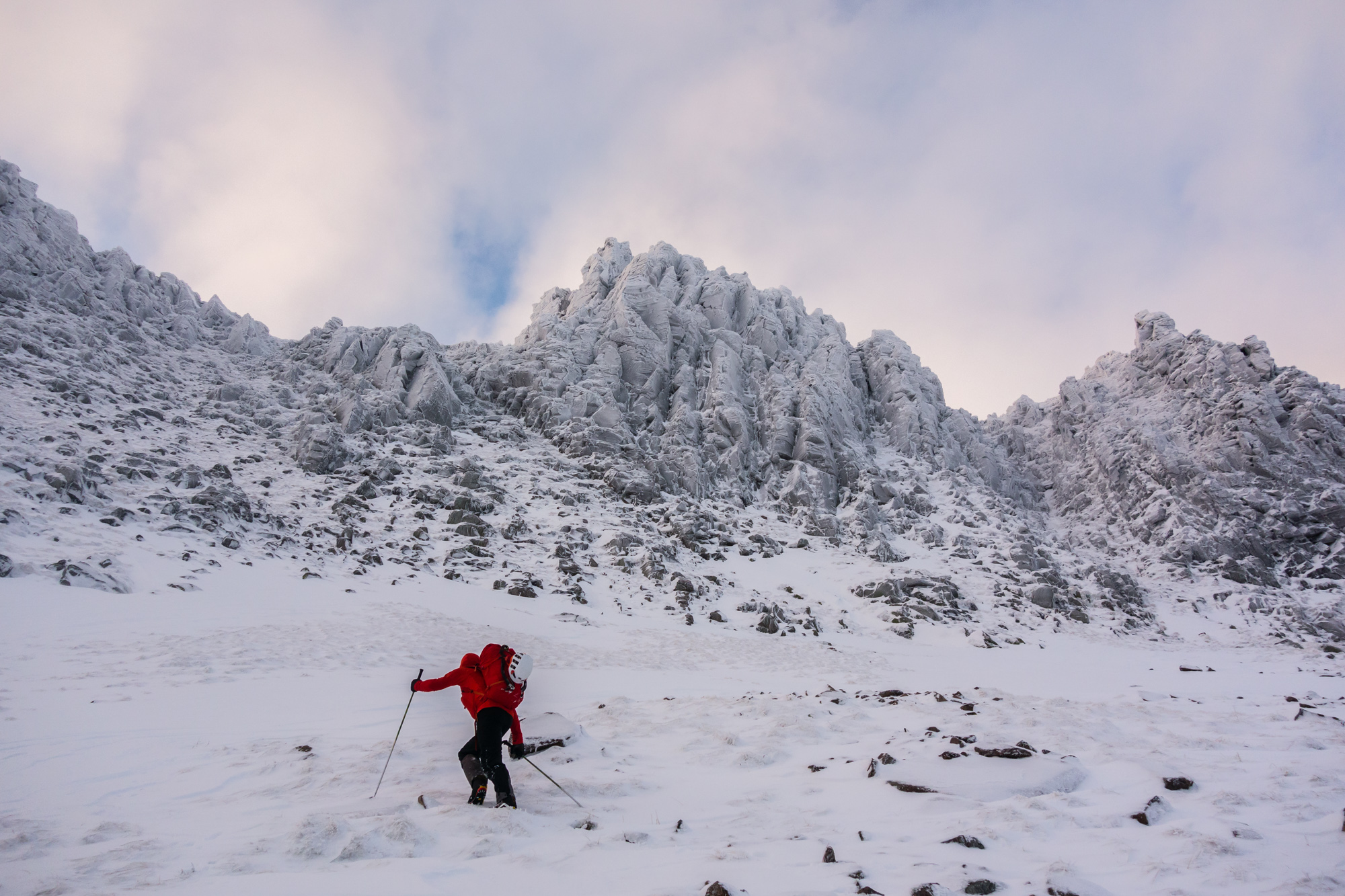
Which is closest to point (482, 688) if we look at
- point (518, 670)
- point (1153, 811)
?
point (518, 670)

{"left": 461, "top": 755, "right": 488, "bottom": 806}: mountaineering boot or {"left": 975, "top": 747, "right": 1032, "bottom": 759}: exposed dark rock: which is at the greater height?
{"left": 975, "top": 747, "right": 1032, "bottom": 759}: exposed dark rock

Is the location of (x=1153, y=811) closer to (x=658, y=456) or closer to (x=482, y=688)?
(x=482, y=688)

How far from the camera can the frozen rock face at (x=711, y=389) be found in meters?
42.2

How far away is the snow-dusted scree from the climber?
0.45 meters

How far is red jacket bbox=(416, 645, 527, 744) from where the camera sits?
6.50 meters

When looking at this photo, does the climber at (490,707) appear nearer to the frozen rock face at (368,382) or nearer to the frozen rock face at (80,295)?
the frozen rock face at (368,382)

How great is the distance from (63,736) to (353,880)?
6.43 metres

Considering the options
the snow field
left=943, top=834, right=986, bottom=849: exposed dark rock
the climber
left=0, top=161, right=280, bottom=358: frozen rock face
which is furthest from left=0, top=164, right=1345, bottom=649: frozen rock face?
left=943, top=834, right=986, bottom=849: exposed dark rock

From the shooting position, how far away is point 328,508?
28.2 metres

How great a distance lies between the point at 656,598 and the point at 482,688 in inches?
765

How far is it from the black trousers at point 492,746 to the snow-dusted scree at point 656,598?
0.51m

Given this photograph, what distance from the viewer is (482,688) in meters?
6.67

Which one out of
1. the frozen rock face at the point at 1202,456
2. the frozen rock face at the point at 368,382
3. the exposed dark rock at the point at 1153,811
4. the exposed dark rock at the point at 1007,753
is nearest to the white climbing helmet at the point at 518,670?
the exposed dark rock at the point at 1007,753

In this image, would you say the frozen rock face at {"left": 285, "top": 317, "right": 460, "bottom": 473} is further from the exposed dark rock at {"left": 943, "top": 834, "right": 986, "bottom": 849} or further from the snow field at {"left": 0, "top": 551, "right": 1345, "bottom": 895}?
the exposed dark rock at {"left": 943, "top": 834, "right": 986, "bottom": 849}
